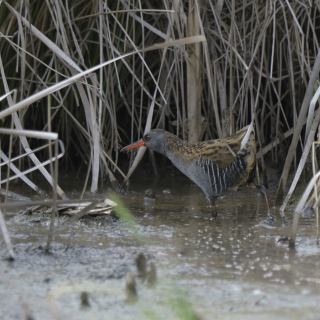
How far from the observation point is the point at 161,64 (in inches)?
164

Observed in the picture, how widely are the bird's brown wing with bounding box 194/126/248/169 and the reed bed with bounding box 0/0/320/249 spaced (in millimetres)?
109

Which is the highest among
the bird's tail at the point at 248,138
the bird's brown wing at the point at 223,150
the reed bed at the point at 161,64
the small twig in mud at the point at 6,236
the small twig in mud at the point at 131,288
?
the reed bed at the point at 161,64

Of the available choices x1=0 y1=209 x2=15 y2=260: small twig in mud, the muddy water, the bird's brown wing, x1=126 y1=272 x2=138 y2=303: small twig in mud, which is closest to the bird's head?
the bird's brown wing

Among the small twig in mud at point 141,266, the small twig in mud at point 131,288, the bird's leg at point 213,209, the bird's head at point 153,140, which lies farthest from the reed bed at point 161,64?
the small twig in mud at point 131,288

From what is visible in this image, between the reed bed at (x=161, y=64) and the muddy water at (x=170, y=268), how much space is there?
43 cm

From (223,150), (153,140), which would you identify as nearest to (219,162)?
(223,150)

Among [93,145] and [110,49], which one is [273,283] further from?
[110,49]

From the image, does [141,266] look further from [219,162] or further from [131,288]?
[219,162]

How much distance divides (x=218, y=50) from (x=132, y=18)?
0.60 metres

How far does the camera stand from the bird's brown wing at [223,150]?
4.02 metres

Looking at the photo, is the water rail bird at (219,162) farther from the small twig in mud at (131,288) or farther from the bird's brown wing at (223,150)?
the small twig in mud at (131,288)

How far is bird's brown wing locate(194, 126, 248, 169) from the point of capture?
402 centimetres

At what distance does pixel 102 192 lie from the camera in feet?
14.8

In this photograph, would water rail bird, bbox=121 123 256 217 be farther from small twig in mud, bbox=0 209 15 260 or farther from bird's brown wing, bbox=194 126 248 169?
small twig in mud, bbox=0 209 15 260
